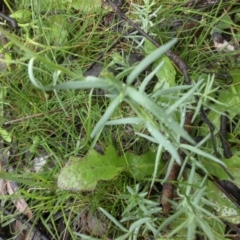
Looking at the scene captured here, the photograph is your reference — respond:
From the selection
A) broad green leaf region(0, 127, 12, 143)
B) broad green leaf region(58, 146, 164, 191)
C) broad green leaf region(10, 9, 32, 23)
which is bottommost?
broad green leaf region(0, 127, 12, 143)

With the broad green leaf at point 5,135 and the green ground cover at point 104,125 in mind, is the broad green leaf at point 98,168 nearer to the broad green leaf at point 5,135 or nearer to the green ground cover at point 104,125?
the green ground cover at point 104,125

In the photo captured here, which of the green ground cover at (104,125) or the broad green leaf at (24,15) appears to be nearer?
the green ground cover at (104,125)

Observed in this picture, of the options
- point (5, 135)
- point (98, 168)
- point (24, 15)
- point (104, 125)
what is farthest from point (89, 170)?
point (24, 15)

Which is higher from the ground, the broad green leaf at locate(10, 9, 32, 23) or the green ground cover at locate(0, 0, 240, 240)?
the broad green leaf at locate(10, 9, 32, 23)

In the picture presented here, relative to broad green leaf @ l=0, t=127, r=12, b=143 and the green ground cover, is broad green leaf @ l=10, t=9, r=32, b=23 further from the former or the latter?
broad green leaf @ l=0, t=127, r=12, b=143

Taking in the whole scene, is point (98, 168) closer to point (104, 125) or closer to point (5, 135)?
point (104, 125)

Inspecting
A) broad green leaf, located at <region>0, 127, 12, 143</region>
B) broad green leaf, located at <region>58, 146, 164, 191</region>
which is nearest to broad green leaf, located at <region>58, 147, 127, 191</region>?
broad green leaf, located at <region>58, 146, 164, 191</region>

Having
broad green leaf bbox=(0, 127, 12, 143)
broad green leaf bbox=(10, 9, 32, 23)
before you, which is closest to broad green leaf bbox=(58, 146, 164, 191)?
broad green leaf bbox=(0, 127, 12, 143)

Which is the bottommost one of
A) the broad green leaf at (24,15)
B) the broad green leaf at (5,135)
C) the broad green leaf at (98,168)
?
the broad green leaf at (5,135)

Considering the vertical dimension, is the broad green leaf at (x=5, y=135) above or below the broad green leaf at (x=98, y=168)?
below

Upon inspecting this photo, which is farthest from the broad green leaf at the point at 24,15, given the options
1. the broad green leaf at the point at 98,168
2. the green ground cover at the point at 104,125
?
the broad green leaf at the point at 98,168

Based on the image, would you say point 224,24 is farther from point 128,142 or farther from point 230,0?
point 128,142

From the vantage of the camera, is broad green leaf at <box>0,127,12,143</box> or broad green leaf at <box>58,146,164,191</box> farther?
broad green leaf at <box>0,127,12,143</box>

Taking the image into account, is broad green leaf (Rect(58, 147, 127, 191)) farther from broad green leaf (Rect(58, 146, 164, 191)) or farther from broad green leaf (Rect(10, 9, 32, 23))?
broad green leaf (Rect(10, 9, 32, 23))
